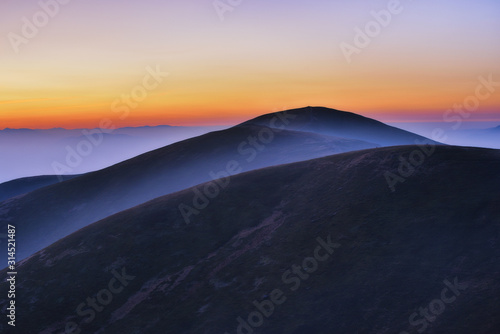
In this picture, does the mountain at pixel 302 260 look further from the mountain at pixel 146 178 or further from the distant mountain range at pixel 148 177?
the mountain at pixel 146 178

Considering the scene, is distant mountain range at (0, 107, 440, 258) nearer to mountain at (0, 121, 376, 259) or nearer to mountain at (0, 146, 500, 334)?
mountain at (0, 121, 376, 259)

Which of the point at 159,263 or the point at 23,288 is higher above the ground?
the point at 23,288

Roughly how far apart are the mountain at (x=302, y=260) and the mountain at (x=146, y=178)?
60507mm

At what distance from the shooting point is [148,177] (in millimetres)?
146500

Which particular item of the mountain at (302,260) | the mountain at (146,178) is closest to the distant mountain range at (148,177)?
the mountain at (146,178)

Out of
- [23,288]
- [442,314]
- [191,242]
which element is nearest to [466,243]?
[442,314]

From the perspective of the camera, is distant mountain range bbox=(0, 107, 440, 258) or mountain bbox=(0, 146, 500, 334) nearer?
mountain bbox=(0, 146, 500, 334)

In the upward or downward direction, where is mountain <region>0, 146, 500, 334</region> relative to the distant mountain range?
downward

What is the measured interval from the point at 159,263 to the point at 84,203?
92.0 meters

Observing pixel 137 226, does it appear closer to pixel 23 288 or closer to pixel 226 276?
pixel 23 288

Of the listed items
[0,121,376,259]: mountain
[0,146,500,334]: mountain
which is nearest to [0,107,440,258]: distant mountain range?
[0,121,376,259]: mountain

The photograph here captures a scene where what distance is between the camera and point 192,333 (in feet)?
127

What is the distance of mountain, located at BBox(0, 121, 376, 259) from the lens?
415 feet

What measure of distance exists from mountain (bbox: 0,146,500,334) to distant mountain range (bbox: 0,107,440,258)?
198ft
